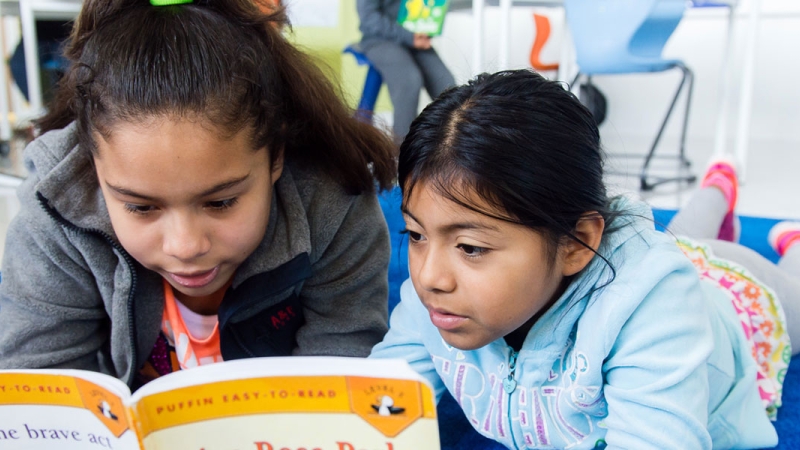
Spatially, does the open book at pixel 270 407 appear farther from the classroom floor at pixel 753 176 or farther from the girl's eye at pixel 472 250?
the classroom floor at pixel 753 176

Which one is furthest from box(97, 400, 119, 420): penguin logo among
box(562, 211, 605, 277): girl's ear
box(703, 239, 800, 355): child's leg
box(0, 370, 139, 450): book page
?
box(703, 239, 800, 355): child's leg

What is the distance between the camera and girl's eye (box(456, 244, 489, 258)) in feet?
1.90

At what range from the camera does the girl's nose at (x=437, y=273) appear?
1.90 ft

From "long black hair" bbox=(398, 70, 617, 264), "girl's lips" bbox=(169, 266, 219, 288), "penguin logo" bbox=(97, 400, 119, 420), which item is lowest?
"girl's lips" bbox=(169, 266, 219, 288)

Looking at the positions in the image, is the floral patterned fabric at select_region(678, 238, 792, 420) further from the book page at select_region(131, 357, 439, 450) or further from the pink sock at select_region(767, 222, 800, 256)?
the book page at select_region(131, 357, 439, 450)

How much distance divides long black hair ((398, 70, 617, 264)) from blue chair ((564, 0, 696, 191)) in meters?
1.56

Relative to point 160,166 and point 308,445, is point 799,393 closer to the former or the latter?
point 308,445

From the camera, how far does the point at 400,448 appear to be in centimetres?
45

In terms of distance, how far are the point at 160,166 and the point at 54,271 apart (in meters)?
0.25

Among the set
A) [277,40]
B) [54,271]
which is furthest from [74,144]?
[277,40]

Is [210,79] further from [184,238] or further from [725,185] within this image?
[725,185]

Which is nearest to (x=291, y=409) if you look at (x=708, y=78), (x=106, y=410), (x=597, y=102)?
(x=106, y=410)

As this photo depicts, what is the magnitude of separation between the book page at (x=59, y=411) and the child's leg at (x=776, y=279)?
865 mm

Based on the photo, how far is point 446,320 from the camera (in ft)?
1.97
